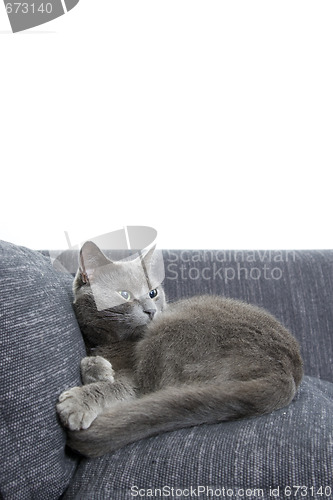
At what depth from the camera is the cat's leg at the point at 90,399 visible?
3.74ft

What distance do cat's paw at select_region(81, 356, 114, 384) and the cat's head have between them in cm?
16

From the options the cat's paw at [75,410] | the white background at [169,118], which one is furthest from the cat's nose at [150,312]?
the white background at [169,118]

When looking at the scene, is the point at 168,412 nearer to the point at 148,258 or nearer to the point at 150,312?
the point at 150,312

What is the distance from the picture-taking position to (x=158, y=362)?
1.32 m

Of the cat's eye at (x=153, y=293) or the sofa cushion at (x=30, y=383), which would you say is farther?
the cat's eye at (x=153, y=293)

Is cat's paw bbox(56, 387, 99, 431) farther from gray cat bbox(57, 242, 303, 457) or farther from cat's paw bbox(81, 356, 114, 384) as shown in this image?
cat's paw bbox(81, 356, 114, 384)

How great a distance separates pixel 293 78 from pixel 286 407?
5.15 feet

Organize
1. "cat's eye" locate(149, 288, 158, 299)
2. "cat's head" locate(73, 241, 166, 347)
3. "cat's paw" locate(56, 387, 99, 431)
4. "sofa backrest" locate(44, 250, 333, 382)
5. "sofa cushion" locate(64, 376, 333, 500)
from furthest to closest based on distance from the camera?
1. "sofa backrest" locate(44, 250, 333, 382)
2. "cat's eye" locate(149, 288, 158, 299)
3. "cat's head" locate(73, 241, 166, 347)
4. "cat's paw" locate(56, 387, 99, 431)
5. "sofa cushion" locate(64, 376, 333, 500)

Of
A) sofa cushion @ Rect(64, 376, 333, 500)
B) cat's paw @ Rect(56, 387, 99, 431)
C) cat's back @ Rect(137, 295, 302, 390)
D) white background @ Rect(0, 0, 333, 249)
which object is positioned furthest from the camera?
white background @ Rect(0, 0, 333, 249)

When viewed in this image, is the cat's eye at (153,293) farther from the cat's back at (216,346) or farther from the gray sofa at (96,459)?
the gray sofa at (96,459)

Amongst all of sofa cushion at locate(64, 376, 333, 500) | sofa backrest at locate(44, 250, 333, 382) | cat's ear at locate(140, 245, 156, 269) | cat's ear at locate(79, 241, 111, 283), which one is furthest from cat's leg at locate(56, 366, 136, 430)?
sofa backrest at locate(44, 250, 333, 382)

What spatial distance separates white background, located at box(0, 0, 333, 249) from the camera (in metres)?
2.17

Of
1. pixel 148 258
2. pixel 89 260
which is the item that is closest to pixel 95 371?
pixel 89 260

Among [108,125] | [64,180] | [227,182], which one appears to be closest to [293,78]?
[227,182]
